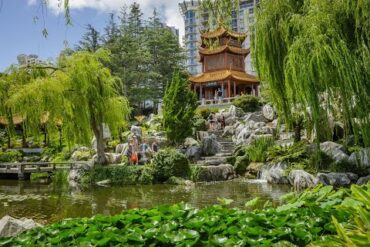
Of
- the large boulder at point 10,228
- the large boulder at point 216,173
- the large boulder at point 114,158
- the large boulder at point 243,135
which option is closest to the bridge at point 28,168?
the large boulder at point 114,158

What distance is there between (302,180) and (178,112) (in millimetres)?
9282

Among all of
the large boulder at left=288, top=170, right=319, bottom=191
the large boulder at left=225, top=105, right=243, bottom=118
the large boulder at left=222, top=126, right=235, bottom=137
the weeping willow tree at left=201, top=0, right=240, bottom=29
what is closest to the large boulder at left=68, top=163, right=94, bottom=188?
the large boulder at left=288, top=170, right=319, bottom=191

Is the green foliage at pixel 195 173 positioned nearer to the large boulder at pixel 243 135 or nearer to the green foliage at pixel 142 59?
the large boulder at pixel 243 135

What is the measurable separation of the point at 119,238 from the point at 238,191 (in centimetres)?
989

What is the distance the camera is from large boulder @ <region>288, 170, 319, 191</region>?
11.9 meters

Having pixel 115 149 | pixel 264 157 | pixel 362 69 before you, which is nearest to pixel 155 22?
pixel 115 149

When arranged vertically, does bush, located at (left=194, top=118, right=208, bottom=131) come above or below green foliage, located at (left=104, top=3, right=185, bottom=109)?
below

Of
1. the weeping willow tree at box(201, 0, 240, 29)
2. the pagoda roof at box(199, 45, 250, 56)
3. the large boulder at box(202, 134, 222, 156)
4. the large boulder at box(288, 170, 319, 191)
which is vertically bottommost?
the large boulder at box(288, 170, 319, 191)

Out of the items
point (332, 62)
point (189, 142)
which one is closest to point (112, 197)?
point (332, 62)

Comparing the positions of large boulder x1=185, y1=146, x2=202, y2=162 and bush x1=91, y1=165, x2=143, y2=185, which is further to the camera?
large boulder x1=185, y1=146, x2=202, y2=162

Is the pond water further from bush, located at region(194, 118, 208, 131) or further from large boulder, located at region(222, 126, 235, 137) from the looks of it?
bush, located at region(194, 118, 208, 131)

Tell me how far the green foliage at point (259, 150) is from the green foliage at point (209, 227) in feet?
41.7

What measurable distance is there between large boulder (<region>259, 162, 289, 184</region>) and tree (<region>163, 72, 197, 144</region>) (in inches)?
256

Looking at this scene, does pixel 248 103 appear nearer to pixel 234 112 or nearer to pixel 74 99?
pixel 234 112
